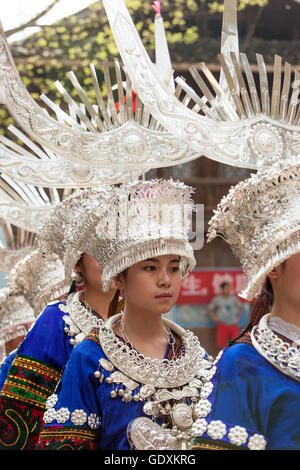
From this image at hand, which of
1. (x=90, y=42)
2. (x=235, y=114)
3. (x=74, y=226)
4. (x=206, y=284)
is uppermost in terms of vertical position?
(x=90, y=42)

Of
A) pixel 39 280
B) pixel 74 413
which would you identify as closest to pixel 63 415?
pixel 74 413

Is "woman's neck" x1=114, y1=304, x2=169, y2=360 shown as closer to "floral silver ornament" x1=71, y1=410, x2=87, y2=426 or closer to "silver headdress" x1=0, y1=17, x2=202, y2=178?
"floral silver ornament" x1=71, y1=410, x2=87, y2=426

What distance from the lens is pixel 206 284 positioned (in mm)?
8469

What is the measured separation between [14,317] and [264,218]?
10.9ft

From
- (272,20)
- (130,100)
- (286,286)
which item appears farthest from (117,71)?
(272,20)

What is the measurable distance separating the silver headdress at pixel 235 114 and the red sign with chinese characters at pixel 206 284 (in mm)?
4907

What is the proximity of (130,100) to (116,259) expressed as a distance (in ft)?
4.81

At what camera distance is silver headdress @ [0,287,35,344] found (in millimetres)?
4945

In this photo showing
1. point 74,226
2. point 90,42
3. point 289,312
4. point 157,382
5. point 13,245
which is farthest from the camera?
point 90,42

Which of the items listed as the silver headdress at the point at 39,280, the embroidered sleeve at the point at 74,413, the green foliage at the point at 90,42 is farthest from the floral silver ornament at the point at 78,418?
the green foliage at the point at 90,42

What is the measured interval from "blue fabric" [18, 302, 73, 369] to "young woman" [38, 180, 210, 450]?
0.62 metres

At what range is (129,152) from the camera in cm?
377

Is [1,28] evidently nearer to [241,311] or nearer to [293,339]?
[293,339]

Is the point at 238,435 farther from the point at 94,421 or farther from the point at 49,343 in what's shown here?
the point at 49,343
